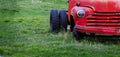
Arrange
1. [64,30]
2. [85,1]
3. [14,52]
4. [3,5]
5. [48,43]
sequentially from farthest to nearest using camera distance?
1. [64,30]
2. [85,1]
3. [48,43]
4. [3,5]
5. [14,52]

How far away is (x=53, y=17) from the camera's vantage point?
15.4 m

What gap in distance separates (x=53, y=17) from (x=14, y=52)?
4.75 metres

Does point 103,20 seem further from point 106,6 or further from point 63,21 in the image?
point 63,21

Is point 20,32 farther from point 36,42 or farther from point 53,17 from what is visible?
point 36,42

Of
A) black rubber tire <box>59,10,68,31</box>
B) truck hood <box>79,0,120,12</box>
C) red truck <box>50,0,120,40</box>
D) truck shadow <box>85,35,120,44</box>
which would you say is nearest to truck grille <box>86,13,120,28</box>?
red truck <box>50,0,120,40</box>

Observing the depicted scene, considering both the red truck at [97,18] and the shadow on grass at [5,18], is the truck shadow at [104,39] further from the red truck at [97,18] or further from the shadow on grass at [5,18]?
the shadow on grass at [5,18]

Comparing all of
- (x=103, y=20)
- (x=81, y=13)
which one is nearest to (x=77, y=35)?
(x=81, y=13)

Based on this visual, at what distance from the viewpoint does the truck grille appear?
40.9 ft

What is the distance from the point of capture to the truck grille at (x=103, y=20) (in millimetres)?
12477

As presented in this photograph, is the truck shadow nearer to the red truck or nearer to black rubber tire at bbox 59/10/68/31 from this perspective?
the red truck

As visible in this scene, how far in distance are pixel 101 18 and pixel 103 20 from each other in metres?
0.09

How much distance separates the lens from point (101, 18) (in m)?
12.5

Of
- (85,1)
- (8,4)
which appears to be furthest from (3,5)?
(85,1)

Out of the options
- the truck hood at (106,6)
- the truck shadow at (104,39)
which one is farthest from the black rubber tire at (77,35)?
the truck hood at (106,6)
